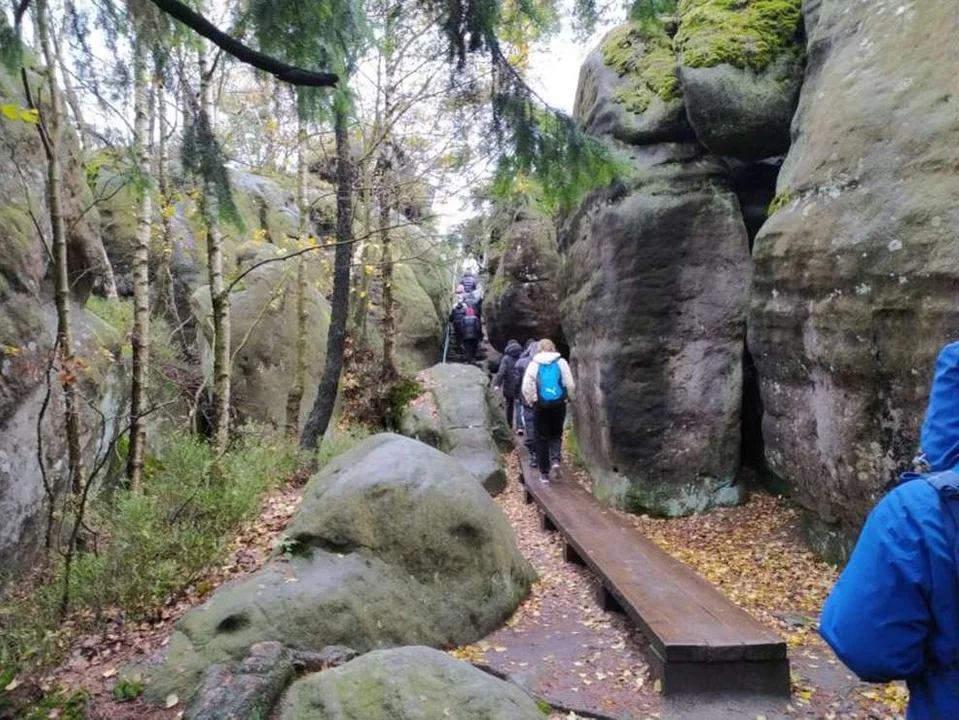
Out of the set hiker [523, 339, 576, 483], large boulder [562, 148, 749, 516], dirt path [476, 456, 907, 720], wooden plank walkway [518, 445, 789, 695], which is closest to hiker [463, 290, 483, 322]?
hiker [523, 339, 576, 483]

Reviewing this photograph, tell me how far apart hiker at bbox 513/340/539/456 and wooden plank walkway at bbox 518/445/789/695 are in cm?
424

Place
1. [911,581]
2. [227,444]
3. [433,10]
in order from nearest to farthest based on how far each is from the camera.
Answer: [911,581]
[433,10]
[227,444]

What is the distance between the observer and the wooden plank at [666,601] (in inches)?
155

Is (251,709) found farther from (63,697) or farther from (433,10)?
(433,10)

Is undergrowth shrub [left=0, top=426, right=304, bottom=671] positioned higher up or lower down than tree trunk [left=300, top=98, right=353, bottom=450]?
lower down

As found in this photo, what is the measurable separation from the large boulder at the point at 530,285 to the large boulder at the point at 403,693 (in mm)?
14630

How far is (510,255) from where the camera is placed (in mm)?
17984

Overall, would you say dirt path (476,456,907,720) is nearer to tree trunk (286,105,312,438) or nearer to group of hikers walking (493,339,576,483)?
group of hikers walking (493,339,576,483)

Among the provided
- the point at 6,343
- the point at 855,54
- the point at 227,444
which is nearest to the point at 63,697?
the point at 6,343

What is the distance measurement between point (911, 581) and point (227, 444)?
663cm

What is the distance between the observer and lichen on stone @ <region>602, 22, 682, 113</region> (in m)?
8.92

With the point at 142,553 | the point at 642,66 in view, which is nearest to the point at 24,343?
the point at 142,553

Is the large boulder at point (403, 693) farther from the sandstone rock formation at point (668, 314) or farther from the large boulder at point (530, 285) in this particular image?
the large boulder at point (530, 285)

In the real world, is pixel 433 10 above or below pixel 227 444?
above
